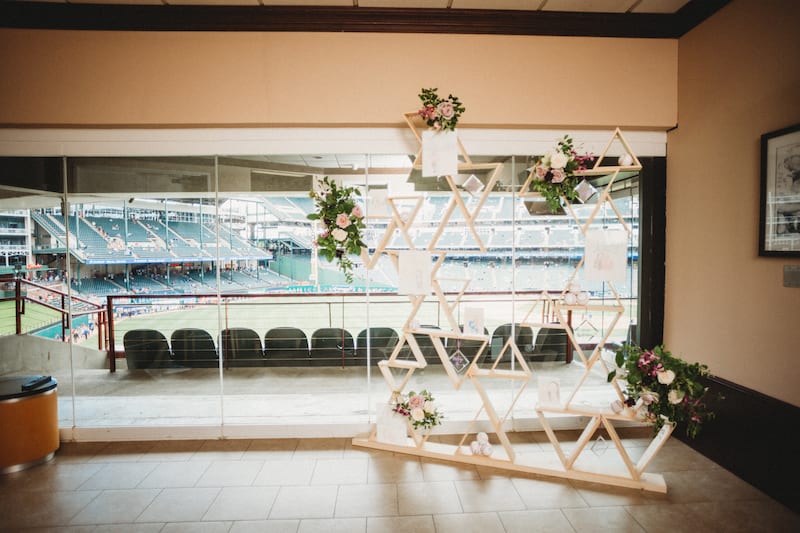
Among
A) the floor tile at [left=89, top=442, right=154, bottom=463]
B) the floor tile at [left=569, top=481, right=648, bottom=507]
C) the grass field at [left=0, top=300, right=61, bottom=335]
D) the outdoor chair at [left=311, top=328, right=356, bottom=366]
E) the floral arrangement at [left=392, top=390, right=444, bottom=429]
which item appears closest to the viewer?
the floor tile at [left=569, top=481, right=648, bottom=507]

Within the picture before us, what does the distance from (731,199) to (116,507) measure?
4.30 meters

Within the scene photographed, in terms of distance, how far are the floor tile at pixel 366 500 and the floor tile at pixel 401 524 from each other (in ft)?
0.15

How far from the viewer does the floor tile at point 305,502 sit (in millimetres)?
2064

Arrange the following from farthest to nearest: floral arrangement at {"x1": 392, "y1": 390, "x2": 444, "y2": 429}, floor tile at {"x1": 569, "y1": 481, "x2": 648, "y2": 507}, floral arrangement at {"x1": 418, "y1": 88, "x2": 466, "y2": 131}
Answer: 1. floral arrangement at {"x1": 392, "y1": 390, "x2": 444, "y2": 429}
2. floral arrangement at {"x1": 418, "y1": 88, "x2": 466, "y2": 131}
3. floor tile at {"x1": 569, "y1": 481, "x2": 648, "y2": 507}

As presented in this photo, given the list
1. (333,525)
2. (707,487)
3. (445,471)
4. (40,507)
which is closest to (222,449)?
(40,507)

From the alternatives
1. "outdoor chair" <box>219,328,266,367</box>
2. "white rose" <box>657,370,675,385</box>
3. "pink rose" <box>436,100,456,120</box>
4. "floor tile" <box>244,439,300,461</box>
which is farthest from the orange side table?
"white rose" <box>657,370,675,385</box>

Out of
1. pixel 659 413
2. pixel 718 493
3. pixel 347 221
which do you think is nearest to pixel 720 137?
pixel 659 413

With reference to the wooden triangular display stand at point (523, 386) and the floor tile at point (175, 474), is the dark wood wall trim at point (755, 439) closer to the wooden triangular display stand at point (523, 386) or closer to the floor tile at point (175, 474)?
the wooden triangular display stand at point (523, 386)

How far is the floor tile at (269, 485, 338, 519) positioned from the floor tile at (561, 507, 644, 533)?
4.34 ft

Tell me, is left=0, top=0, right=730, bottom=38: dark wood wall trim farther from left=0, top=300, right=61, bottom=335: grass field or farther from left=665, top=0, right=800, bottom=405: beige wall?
left=0, top=300, right=61, bottom=335: grass field

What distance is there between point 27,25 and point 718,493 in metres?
5.53

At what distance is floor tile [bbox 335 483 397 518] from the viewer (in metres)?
2.08

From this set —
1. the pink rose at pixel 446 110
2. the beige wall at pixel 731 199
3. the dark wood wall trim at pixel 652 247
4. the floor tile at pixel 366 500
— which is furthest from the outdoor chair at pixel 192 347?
the beige wall at pixel 731 199

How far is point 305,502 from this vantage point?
2.17 meters
